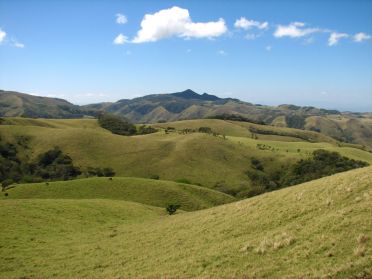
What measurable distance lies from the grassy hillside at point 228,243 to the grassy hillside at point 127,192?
3366 cm

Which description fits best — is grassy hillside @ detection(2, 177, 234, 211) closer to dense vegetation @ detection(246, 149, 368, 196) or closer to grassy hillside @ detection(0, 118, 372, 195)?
grassy hillside @ detection(0, 118, 372, 195)

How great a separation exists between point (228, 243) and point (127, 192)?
6307 centimetres

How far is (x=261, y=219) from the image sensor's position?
29.0 m

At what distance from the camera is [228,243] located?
84.7ft

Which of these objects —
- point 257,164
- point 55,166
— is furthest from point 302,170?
point 55,166

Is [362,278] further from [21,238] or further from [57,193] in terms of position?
[57,193]

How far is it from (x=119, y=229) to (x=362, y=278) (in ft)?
111

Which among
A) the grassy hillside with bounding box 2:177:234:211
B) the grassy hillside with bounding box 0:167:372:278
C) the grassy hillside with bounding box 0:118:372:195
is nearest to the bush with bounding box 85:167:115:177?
the grassy hillside with bounding box 0:118:372:195

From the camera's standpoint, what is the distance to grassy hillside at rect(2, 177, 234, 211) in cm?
7938

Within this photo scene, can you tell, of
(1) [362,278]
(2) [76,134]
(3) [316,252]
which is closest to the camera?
(1) [362,278]

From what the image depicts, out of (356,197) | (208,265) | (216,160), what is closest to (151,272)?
(208,265)

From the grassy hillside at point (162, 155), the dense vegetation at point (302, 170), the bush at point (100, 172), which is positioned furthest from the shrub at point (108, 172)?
the dense vegetation at point (302, 170)

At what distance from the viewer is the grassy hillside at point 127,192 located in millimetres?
79375

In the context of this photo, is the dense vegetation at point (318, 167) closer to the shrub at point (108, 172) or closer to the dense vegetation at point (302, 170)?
the dense vegetation at point (302, 170)
